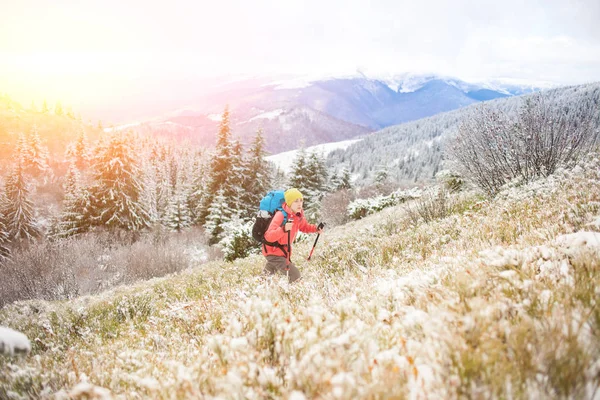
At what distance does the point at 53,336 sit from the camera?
611cm

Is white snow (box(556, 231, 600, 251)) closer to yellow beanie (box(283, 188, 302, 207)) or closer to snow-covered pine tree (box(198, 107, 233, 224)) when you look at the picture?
yellow beanie (box(283, 188, 302, 207))

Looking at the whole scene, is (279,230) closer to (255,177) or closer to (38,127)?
(255,177)

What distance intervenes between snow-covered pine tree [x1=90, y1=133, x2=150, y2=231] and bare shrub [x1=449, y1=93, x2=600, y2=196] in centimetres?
3354

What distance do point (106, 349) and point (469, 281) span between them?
465cm

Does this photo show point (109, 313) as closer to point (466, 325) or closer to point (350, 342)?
point (350, 342)

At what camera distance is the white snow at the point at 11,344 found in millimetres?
1629

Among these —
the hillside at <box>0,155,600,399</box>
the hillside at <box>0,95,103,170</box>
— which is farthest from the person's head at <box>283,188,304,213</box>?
the hillside at <box>0,95,103,170</box>

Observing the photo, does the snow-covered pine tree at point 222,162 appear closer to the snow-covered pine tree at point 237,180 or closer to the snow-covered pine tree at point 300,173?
the snow-covered pine tree at point 237,180

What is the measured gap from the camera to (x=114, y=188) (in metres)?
32.3

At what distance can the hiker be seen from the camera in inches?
222

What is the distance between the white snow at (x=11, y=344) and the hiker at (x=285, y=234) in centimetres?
403

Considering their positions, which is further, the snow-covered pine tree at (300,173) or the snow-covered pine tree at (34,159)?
the snow-covered pine tree at (34,159)

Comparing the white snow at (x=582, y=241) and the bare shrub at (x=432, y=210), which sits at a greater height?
the white snow at (x=582, y=241)

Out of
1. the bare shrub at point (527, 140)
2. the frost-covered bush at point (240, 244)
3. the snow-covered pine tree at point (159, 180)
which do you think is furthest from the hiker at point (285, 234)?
the snow-covered pine tree at point (159, 180)
